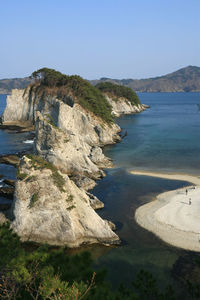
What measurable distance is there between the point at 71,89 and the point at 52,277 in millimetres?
78705

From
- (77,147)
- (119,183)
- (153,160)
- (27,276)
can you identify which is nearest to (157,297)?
(27,276)

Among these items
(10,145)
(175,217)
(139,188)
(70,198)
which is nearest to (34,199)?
(70,198)

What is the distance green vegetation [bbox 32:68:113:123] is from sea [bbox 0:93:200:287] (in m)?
12.8

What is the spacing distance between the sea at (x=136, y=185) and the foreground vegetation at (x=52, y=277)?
27.3 feet

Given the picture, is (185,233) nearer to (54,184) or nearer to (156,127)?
(54,184)

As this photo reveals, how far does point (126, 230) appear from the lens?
31062mm

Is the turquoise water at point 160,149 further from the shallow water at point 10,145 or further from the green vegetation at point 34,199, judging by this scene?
the green vegetation at point 34,199

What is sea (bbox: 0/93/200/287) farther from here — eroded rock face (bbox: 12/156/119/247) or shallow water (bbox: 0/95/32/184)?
eroded rock face (bbox: 12/156/119/247)

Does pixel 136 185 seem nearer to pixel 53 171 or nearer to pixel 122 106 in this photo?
pixel 53 171

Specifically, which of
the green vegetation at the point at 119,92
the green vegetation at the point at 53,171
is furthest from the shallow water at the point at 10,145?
the green vegetation at the point at 119,92

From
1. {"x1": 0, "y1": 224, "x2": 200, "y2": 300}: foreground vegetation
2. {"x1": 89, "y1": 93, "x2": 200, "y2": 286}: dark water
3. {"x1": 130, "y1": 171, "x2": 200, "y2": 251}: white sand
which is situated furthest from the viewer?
{"x1": 130, "y1": 171, "x2": 200, "y2": 251}: white sand

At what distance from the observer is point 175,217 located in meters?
33.0

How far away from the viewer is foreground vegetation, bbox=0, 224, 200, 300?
40.6 feet

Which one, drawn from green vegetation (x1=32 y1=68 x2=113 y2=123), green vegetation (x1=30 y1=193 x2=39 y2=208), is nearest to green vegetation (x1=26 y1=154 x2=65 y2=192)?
green vegetation (x1=30 y1=193 x2=39 y2=208)
